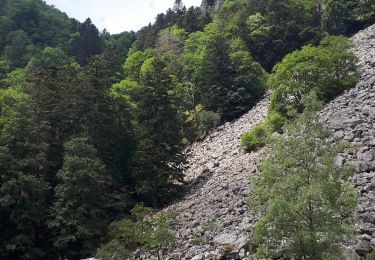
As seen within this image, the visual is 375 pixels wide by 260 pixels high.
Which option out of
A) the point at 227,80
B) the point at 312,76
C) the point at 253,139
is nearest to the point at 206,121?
the point at 227,80

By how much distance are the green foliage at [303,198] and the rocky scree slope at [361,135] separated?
8.87ft

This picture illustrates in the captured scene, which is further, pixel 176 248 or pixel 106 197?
pixel 106 197

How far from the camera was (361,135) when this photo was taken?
32.5 metres

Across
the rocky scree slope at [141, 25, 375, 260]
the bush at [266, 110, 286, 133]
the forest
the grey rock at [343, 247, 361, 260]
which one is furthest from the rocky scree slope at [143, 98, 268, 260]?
the grey rock at [343, 247, 361, 260]

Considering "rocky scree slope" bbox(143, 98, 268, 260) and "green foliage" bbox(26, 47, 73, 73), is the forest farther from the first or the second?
"green foliage" bbox(26, 47, 73, 73)

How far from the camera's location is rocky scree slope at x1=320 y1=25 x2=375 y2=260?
21172 millimetres

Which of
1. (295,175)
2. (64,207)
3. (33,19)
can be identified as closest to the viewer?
(295,175)

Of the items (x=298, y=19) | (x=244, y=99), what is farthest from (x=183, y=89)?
(x=298, y=19)

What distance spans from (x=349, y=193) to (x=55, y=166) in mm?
28785

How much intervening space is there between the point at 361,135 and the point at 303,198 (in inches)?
718

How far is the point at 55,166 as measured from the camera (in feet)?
132

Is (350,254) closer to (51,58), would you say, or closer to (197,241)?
(197,241)

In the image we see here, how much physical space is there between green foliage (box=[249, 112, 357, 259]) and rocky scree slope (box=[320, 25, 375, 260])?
2.70 m

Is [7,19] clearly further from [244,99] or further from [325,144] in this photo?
[325,144]
